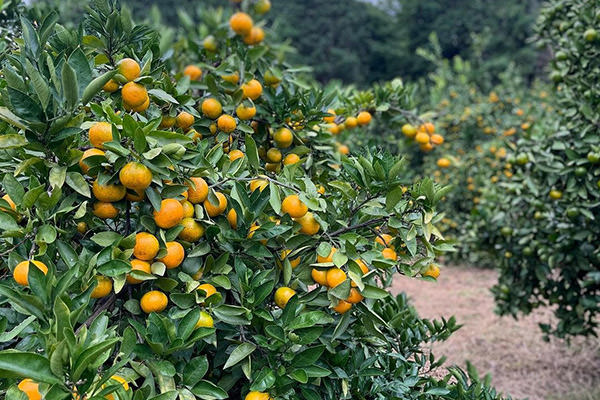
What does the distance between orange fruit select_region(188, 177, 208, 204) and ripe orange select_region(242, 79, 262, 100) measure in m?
0.51

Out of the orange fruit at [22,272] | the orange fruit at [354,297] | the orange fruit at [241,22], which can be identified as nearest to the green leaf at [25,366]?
the orange fruit at [22,272]

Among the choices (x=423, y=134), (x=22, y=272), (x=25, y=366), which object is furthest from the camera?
(x=423, y=134)

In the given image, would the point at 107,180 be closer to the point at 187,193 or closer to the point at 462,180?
the point at 187,193

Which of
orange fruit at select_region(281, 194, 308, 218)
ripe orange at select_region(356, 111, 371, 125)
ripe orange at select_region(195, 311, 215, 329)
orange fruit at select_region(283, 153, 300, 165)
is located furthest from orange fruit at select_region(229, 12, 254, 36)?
ripe orange at select_region(195, 311, 215, 329)

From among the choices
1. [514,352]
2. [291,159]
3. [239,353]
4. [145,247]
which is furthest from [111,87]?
[514,352]

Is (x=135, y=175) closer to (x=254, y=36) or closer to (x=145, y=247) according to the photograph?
(x=145, y=247)

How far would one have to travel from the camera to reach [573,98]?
2.73 metres

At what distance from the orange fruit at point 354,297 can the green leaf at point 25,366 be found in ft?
1.79

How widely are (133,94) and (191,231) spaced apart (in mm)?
329

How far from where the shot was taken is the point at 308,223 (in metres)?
1.08

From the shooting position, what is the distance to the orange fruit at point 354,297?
3.38 ft

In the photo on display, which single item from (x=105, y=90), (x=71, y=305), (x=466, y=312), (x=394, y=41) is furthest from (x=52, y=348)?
(x=394, y=41)

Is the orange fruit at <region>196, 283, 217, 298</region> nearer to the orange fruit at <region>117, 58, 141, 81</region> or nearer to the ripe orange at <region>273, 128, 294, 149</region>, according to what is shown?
the orange fruit at <region>117, 58, 141, 81</region>

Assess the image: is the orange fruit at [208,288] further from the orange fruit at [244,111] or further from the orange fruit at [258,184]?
the orange fruit at [244,111]
